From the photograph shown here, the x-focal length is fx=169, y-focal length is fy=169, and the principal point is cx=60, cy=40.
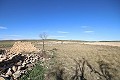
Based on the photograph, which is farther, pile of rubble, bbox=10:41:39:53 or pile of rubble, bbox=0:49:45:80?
pile of rubble, bbox=10:41:39:53

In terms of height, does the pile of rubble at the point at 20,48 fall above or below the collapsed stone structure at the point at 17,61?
above

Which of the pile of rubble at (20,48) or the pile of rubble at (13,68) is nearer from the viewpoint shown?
the pile of rubble at (13,68)

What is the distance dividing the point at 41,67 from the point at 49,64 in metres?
1.88

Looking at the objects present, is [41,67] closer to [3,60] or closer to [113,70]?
[3,60]

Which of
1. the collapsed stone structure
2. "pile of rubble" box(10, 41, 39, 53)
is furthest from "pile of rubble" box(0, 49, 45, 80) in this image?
"pile of rubble" box(10, 41, 39, 53)

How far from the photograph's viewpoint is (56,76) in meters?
14.7

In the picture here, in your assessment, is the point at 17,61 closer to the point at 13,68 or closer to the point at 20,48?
the point at 13,68

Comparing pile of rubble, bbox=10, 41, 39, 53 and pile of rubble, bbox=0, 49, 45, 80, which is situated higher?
pile of rubble, bbox=10, 41, 39, 53

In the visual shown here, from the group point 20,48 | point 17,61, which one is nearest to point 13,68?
point 17,61

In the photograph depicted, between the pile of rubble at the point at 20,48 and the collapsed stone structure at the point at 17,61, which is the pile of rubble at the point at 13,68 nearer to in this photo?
the collapsed stone structure at the point at 17,61

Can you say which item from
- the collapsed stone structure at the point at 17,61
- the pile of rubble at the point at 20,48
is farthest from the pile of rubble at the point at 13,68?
the pile of rubble at the point at 20,48

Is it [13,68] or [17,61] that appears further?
[17,61]

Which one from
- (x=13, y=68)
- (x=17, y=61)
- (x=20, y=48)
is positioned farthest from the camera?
(x=20, y=48)

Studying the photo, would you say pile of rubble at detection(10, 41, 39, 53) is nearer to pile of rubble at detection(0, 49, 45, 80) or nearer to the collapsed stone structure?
the collapsed stone structure
